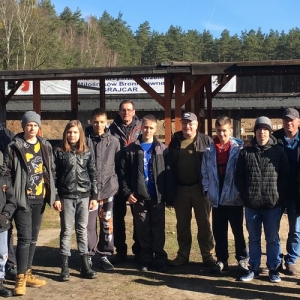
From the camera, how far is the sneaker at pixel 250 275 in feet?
18.0

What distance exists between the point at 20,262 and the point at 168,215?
4.49m

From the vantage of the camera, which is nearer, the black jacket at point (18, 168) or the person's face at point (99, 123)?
the black jacket at point (18, 168)

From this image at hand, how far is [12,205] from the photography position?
501 cm

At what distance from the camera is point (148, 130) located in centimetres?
591

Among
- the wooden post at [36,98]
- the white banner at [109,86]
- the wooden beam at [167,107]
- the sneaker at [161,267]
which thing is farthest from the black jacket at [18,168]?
the white banner at [109,86]

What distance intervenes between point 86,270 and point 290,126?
8.97ft

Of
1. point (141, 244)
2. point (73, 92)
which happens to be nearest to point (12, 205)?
point (141, 244)

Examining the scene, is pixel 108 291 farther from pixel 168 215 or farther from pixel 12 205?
pixel 168 215

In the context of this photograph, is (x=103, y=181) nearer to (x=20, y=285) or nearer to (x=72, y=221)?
(x=72, y=221)

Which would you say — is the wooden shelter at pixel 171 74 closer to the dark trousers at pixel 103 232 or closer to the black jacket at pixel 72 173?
the dark trousers at pixel 103 232

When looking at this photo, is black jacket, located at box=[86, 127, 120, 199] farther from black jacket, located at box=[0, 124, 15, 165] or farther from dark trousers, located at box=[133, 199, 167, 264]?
black jacket, located at box=[0, 124, 15, 165]

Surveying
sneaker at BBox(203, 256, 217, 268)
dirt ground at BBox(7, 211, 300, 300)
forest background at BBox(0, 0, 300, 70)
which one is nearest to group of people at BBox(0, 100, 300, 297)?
sneaker at BBox(203, 256, 217, 268)

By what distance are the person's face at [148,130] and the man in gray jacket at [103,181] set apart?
37 cm

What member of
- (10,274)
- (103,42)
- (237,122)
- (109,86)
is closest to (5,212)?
(10,274)
